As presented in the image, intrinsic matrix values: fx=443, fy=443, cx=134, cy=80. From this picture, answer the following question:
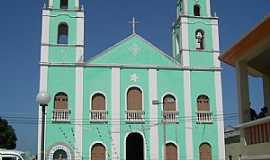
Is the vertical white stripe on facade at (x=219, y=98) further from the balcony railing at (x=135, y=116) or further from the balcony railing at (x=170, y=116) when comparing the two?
the balcony railing at (x=135, y=116)

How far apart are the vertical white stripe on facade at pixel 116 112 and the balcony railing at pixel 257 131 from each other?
17056 mm

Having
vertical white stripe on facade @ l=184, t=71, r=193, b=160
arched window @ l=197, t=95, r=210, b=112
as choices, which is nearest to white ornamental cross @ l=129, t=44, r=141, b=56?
vertical white stripe on facade @ l=184, t=71, r=193, b=160

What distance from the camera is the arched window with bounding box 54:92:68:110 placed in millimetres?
26281

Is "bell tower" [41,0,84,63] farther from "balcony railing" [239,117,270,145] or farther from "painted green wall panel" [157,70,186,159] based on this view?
"balcony railing" [239,117,270,145]

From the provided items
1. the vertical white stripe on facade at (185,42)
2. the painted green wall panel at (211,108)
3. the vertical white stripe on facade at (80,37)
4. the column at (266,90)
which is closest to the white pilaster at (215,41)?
the painted green wall panel at (211,108)

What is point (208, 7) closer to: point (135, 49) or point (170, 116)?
point (135, 49)

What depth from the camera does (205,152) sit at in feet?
88.7

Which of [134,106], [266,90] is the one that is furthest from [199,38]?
[266,90]

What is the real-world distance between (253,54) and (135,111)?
17.7m

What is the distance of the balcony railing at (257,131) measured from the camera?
8.62m

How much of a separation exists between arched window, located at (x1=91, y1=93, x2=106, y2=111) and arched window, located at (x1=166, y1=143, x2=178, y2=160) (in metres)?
4.56

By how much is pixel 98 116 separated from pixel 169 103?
14.7ft

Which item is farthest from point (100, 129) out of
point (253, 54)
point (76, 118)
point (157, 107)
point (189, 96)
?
point (253, 54)

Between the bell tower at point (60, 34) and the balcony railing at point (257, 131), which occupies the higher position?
the bell tower at point (60, 34)
